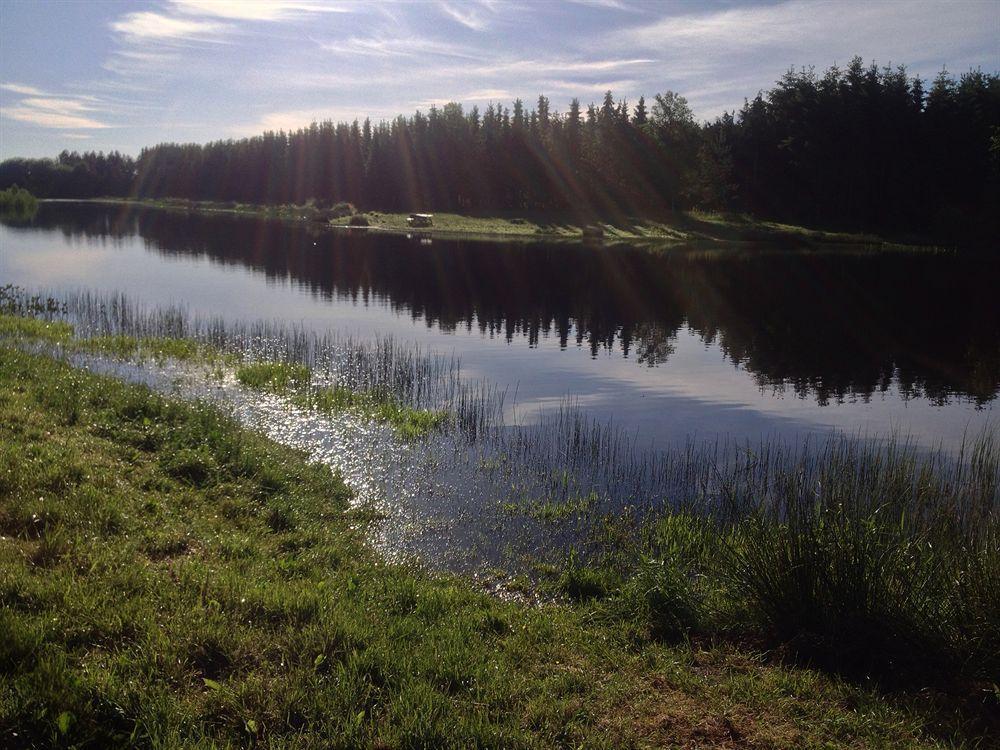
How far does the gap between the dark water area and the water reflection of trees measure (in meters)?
0.17

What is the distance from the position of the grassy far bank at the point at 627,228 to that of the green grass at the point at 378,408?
73.4m

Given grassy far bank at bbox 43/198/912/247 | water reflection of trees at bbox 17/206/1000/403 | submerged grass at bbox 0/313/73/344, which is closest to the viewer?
submerged grass at bbox 0/313/73/344

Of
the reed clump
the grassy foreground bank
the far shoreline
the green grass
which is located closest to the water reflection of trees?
the green grass

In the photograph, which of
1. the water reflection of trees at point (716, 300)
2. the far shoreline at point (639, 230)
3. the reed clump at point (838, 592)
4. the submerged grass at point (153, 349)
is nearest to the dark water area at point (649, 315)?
the water reflection of trees at point (716, 300)

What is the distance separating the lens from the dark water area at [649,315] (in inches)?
808

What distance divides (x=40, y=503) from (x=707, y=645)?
7.30 meters

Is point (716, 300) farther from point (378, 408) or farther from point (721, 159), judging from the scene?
point (721, 159)

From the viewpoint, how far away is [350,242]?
78.9 meters

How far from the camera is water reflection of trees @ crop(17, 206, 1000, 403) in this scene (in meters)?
26.6

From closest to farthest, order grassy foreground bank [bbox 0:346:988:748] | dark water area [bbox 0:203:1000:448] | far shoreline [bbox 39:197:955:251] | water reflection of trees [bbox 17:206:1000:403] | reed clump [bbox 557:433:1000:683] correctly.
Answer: grassy foreground bank [bbox 0:346:988:748], reed clump [bbox 557:433:1000:683], dark water area [bbox 0:203:1000:448], water reflection of trees [bbox 17:206:1000:403], far shoreline [bbox 39:197:955:251]

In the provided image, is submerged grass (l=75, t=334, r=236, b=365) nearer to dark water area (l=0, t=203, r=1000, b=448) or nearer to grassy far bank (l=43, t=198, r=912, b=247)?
dark water area (l=0, t=203, r=1000, b=448)

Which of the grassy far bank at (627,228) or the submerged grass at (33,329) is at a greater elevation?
the grassy far bank at (627,228)

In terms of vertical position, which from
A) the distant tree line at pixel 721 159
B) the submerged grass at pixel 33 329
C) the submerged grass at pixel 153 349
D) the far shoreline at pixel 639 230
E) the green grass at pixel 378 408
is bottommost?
the green grass at pixel 378 408

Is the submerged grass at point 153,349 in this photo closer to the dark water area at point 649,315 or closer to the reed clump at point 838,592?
the dark water area at point 649,315
